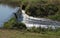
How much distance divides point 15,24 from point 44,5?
12281 mm

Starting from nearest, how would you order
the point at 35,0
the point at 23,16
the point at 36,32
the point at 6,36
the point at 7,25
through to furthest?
the point at 6,36 → the point at 36,32 → the point at 7,25 → the point at 23,16 → the point at 35,0

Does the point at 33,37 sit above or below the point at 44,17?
above

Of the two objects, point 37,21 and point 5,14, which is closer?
point 37,21

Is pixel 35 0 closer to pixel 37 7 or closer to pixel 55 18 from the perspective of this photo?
pixel 37 7

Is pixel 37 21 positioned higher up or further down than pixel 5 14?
higher up

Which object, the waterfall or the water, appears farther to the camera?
the water

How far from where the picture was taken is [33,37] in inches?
524

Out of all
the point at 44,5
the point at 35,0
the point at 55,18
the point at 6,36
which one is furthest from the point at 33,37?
the point at 35,0

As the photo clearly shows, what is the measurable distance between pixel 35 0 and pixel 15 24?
55.5 ft

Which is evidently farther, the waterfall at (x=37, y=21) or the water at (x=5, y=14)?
the water at (x=5, y=14)

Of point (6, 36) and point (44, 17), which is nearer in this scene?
point (6, 36)

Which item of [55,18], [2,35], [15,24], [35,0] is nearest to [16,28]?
[15,24]

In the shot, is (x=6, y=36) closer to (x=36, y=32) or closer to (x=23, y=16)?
(x=36, y=32)

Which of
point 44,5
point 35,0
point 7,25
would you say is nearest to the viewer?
point 7,25
